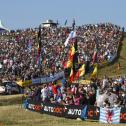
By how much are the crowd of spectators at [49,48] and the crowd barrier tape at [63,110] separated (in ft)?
57.5

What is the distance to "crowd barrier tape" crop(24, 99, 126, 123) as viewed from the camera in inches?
1056

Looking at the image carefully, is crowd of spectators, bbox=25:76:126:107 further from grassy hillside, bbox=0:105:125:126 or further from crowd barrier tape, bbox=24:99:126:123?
grassy hillside, bbox=0:105:125:126

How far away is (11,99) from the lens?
39750mm

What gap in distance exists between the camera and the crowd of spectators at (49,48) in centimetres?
5362

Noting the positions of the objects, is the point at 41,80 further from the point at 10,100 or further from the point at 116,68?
the point at 116,68

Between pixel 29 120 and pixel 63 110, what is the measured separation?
1.81 m

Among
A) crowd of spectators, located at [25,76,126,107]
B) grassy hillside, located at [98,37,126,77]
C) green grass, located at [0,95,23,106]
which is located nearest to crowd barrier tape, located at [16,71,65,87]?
grassy hillside, located at [98,37,126,77]

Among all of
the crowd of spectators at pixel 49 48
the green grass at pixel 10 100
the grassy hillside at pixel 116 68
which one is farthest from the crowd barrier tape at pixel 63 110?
the grassy hillside at pixel 116 68

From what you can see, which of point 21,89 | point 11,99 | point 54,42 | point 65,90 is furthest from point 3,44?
point 65,90

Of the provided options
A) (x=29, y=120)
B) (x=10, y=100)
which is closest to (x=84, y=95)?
(x=29, y=120)

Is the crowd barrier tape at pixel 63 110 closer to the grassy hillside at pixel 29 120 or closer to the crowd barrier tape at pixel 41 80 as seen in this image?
the grassy hillside at pixel 29 120

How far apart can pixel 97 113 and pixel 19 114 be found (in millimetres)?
5848

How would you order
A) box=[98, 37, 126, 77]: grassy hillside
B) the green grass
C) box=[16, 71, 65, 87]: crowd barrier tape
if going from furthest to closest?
1. box=[98, 37, 126, 77]: grassy hillside
2. box=[16, 71, 65, 87]: crowd barrier tape
3. the green grass

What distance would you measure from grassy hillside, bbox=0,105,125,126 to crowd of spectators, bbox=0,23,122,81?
1760 centimetres
